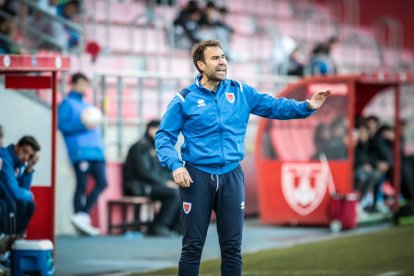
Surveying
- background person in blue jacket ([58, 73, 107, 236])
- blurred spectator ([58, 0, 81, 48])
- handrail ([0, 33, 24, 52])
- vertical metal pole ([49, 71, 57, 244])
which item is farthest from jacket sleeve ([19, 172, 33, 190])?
blurred spectator ([58, 0, 81, 48])

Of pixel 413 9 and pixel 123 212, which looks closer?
pixel 123 212

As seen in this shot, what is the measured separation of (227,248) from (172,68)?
38.7ft

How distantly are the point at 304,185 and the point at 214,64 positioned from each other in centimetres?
916

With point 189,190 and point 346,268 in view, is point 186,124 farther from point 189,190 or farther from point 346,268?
point 346,268

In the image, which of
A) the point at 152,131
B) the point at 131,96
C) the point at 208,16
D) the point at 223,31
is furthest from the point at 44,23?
the point at 223,31

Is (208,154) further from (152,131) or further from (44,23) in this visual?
(44,23)

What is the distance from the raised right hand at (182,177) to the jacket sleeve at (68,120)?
24.6 ft

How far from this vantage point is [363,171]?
18250mm

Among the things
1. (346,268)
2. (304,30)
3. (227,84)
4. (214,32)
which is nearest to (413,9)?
(304,30)

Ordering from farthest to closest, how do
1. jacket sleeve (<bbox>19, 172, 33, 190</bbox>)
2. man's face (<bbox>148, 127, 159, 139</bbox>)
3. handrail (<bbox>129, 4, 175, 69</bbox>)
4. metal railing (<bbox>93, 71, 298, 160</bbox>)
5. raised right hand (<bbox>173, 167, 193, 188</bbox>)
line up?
handrail (<bbox>129, 4, 175, 69</bbox>), metal railing (<bbox>93, 71, 298, 160</bbox>), man's face (<bbox>148, 127, 159, 139</bbox>), jacket sleeve (<bbox>19, 172, 33, 190</bbox>), raised right hand (<bbox>173, 167, 193, 188</bbox>)

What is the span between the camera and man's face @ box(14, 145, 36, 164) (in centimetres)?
1072

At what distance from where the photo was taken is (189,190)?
8.09 metres

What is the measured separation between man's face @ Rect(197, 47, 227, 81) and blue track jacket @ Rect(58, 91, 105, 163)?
283 inches

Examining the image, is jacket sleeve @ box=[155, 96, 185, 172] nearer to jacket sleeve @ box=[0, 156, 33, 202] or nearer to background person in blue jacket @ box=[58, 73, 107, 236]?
jacket sleeve @ box=[0, 156, 33, 202]
